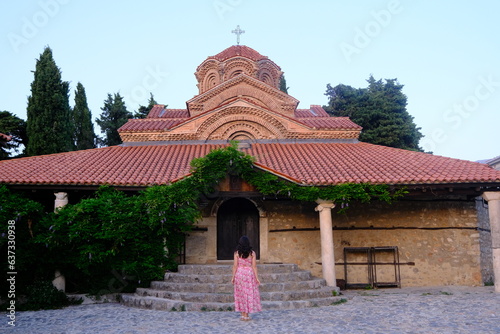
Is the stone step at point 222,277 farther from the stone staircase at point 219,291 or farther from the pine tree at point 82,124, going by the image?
the pine tree at point 82,124

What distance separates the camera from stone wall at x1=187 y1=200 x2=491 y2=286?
447 inches

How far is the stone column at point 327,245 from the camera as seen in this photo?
32.6 ft

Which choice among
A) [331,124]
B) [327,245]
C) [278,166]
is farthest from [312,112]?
[327,245]

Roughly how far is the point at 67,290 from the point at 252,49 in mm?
14604

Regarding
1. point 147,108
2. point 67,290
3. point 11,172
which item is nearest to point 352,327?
point 67,290

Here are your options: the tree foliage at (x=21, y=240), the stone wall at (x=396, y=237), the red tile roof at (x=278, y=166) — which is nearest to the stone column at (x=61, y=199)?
the red tile roof at (x=278, y=166)

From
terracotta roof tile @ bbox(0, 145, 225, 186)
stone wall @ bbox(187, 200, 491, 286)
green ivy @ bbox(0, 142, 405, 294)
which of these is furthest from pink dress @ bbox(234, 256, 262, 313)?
stone wall @ bbox(187, 200, 491, 286)

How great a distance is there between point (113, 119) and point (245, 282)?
80.7ft

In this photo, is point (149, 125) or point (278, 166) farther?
point (149, 125)

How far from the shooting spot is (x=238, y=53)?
1927 cm

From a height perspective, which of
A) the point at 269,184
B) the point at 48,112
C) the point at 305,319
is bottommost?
the point at 305,319

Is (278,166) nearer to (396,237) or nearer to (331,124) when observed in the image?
(396,237)

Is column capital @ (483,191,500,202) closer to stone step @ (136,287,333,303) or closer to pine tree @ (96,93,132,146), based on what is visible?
stone step @ (136,287,333,303)

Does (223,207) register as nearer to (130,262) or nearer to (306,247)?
(306,247)
